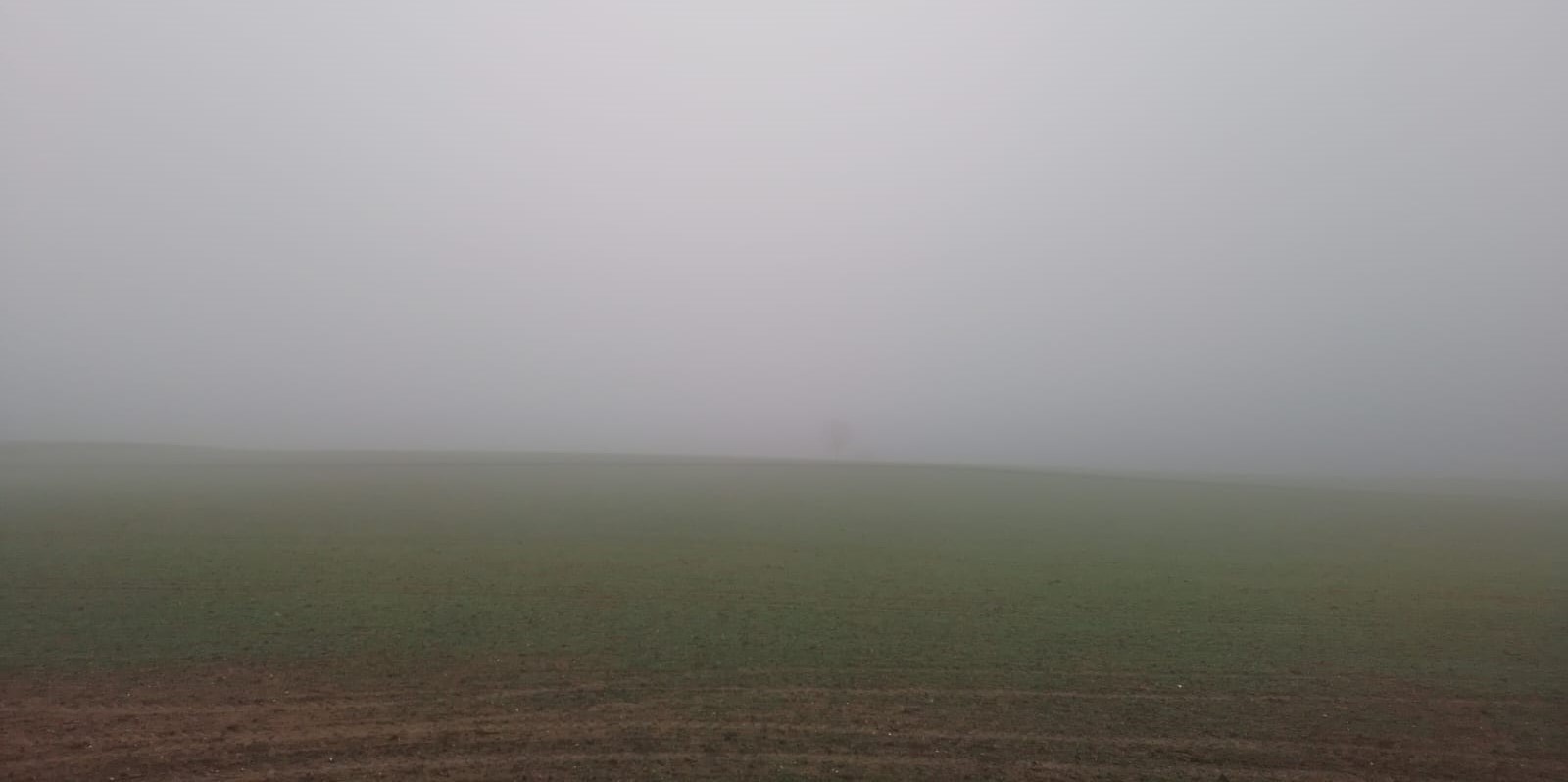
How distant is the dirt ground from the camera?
9.08m

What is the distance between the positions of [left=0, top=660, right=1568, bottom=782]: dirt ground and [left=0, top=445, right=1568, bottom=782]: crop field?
0.16ft

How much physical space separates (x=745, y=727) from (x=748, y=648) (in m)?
3.12

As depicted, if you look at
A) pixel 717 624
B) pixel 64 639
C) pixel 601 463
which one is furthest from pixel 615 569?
pixel 601 463

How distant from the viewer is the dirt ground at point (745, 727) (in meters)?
9.08

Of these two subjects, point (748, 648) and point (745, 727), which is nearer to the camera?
point (745, 727)

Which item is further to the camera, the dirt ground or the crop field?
the crop field

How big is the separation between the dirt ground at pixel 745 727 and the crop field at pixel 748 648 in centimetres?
5

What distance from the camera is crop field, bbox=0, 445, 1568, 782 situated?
377 inches

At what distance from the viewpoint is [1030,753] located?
972 centimetres

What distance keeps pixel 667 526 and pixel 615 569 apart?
21.5ft

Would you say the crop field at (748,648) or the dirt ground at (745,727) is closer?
the dirt ground at (745,727)

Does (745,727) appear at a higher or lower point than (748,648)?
lower

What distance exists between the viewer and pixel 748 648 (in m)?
→ 13.4

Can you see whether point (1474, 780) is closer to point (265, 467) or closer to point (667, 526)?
point (667, 526)
